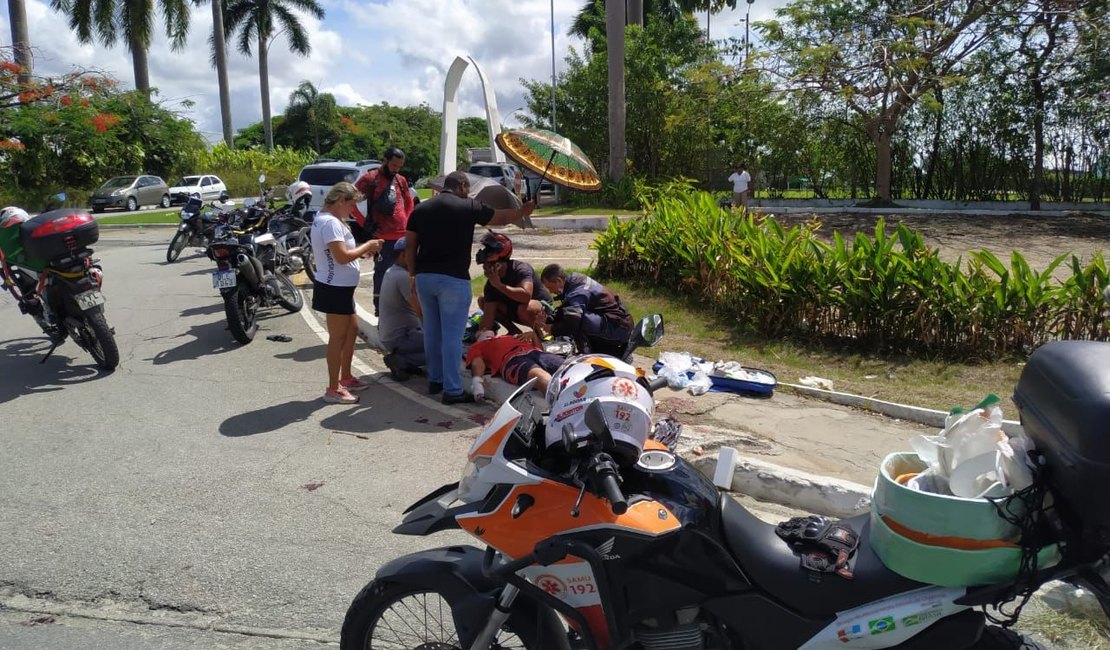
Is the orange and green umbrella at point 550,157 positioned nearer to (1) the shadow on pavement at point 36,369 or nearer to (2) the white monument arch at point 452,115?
(1) the shadow on pavement at point 36,369

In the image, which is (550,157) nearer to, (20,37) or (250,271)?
(250,271)

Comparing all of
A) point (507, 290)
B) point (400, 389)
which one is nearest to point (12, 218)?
point (400, 389)

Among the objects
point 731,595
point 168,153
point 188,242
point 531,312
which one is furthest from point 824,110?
point 168,153

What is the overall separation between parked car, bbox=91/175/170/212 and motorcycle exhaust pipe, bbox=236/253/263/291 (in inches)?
980

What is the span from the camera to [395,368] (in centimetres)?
690

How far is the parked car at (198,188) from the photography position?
31.9m

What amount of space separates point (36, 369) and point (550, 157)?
17.0ft

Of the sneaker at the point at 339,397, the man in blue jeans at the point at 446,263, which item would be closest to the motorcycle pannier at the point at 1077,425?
the man in blue jeans at the point at 446,263

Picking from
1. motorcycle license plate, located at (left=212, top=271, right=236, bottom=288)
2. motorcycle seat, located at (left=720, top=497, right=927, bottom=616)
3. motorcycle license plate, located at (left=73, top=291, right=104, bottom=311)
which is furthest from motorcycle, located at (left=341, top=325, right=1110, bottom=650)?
motorcycle license plate, located at (left=212, top=271, right=236, bottom=288)

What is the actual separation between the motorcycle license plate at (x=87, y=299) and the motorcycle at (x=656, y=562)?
18.3 ft

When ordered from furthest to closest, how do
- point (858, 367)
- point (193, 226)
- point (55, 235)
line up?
point (193, 226)
point (858, 367)
point (55, 235)

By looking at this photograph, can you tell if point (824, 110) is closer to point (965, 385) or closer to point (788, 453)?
point (965, 385)

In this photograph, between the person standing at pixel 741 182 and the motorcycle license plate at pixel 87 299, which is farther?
the person standing at pixel 741 182

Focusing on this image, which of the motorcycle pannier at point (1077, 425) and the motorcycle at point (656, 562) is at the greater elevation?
the motorcycle pannier at point (1077, 425)
